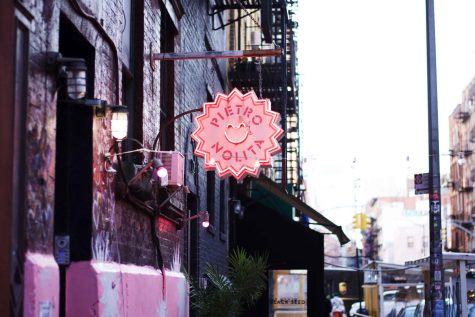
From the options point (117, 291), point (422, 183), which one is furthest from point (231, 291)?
point (117, 291)

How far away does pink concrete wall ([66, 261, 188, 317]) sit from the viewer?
27.8 ft

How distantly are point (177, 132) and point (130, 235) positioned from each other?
3.63 metres

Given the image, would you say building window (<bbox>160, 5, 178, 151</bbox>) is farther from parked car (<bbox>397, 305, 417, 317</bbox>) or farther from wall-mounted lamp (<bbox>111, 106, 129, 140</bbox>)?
parked car (<bbox>397, 305, 417, 317</bbox>)

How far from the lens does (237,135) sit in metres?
12.2

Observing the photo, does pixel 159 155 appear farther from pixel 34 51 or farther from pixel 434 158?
pixel 434 158

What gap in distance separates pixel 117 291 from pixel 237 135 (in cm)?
342

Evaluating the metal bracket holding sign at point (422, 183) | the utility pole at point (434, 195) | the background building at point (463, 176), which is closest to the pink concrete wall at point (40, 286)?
the utility pole at point (434, 195)

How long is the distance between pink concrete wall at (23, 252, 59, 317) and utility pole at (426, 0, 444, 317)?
9.17 metres

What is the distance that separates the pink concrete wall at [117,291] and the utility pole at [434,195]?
4748 mm

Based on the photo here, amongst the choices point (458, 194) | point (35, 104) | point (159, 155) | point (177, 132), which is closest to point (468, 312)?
point (177, 132)

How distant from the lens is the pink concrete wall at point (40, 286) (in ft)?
22.6

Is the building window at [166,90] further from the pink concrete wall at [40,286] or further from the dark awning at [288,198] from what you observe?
the dark awning at [288,198]

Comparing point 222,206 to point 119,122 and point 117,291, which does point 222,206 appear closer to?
point 117,291

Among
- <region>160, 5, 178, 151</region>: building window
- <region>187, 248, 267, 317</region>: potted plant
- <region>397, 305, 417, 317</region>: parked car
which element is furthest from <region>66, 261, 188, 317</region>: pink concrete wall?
<region>397, 305, 417, 317</region>: parked car
